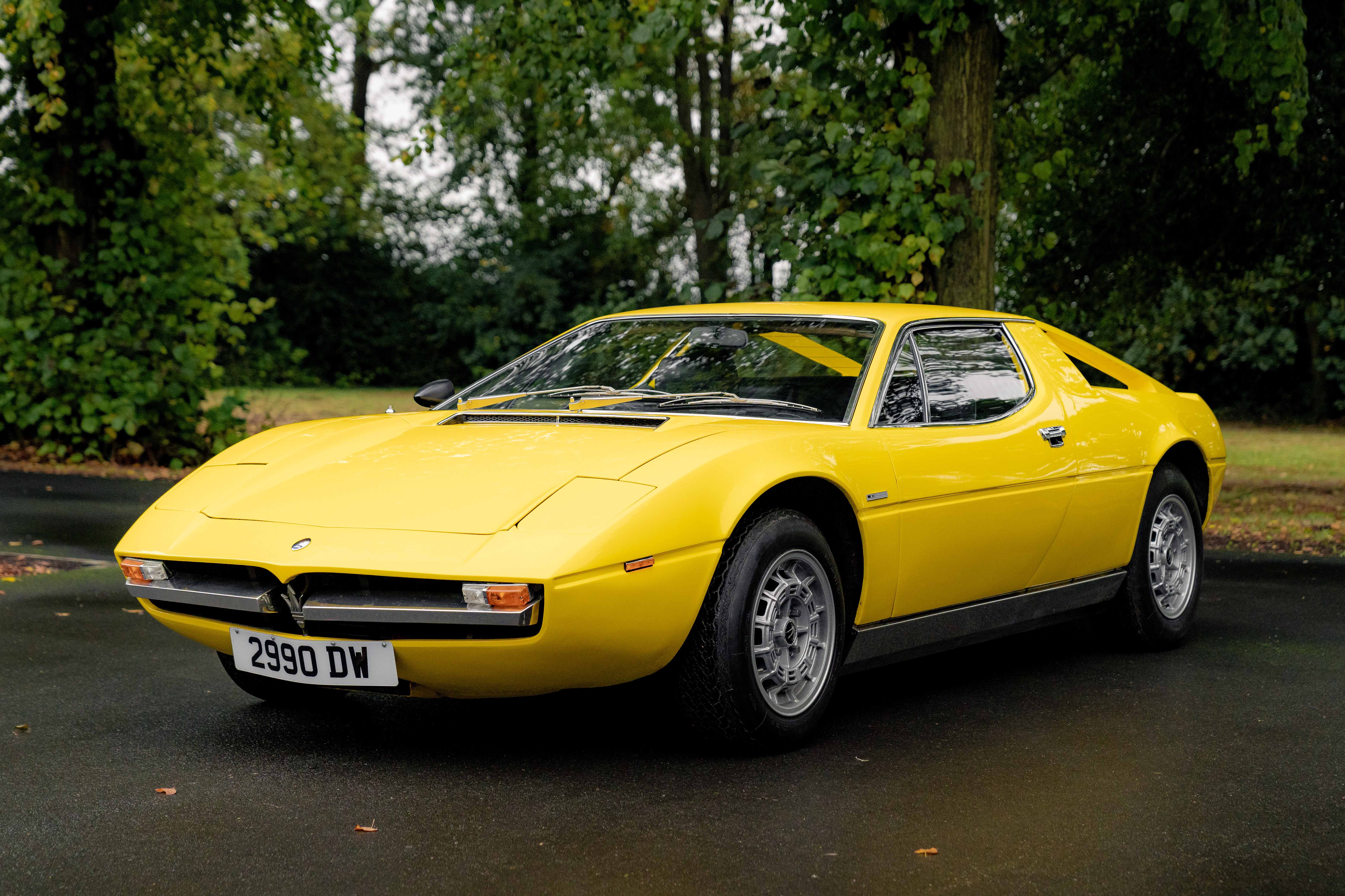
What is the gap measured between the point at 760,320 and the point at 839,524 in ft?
3.25

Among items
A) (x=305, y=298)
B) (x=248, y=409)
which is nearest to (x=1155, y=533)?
(x=248, y=409)

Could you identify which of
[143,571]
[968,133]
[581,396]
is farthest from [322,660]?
[968,133]

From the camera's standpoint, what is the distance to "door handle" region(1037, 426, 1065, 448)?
5.02 metres

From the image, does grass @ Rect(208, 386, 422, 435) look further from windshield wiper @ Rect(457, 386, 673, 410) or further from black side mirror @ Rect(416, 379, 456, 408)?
windshield wiper @ Rect(457, 386, 673, 410)

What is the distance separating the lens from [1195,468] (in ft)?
19.7

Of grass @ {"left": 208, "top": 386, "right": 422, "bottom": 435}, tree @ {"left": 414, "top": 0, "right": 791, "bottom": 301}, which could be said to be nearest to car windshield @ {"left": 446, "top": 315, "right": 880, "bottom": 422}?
tree @ {"left": 414, "top": 0, "right": 791, "bottom": 301}

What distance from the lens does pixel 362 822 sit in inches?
134

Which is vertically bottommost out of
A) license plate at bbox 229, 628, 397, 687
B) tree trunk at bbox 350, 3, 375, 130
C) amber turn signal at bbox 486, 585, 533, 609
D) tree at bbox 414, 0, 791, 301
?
license plate at bbox 229, 628, 397, 687

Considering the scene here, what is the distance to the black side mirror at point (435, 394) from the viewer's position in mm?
5105

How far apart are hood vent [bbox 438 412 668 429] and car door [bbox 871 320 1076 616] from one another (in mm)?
754

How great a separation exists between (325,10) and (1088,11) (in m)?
5.91

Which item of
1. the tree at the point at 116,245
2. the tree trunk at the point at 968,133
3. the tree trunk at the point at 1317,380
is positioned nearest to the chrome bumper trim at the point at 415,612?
the tree trunk at the point at 968,133

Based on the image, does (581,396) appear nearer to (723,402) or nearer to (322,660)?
(723,402)

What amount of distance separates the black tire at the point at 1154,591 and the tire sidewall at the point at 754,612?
6.24 ft
